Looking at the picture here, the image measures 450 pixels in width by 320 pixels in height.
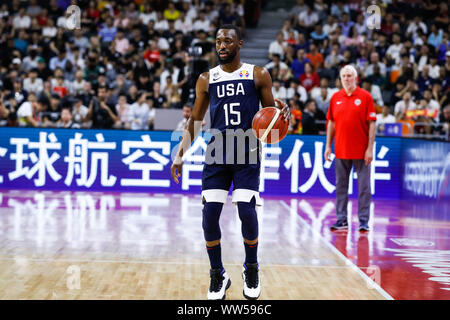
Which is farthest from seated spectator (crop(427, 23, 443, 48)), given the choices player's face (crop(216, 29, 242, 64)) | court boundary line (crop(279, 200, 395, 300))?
player's face (crop(216, 29, 242, 64))

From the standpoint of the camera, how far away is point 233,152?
5.27 m

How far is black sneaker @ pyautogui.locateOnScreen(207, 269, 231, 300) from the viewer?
5.20m

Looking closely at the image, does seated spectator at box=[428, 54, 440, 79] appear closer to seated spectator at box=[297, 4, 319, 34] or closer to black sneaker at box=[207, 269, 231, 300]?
seated spectator at box=[297, 4, 319, 34]

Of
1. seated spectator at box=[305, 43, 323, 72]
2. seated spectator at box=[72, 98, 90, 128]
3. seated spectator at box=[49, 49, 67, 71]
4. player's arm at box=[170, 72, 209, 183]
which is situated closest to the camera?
player's arm at box=[170, 72, 209, 183]

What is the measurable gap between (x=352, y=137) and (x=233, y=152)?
4025mm

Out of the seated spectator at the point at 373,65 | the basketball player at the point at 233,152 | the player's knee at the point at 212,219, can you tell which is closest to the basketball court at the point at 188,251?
the basketball player at the point at 233,152

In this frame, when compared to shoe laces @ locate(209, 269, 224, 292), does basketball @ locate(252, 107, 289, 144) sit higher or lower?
higher

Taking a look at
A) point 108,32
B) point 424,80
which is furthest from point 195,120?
point 108,32

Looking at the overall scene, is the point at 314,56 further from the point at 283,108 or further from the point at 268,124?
the point at 268,124

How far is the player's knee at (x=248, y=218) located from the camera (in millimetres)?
5234

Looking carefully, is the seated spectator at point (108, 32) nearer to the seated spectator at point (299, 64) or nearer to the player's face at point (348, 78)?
the seated spectator at point (299, 64)

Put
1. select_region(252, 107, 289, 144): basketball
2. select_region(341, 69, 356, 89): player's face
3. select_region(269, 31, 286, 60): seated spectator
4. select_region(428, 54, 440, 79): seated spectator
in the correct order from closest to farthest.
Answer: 1. select_region(252, 107, 289, 144): basketball
2. select_region(341, 69, 356, 89): player's face
3. select_region(428, 54, 440, 79): seated spectator
4. select_region(269, 31, 286, 60): seated spectator
